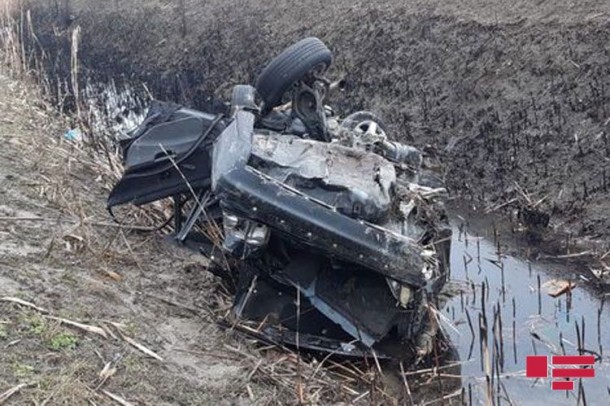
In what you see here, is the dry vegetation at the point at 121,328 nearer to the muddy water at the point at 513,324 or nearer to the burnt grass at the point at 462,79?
the muddy water at the point at 513,324

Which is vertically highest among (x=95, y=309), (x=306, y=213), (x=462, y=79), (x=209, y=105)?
(x=209, y=105)

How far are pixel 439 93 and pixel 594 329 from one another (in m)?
5.21

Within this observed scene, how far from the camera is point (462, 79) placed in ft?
33.5

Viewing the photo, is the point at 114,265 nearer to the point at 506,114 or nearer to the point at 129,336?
the point at 129,336

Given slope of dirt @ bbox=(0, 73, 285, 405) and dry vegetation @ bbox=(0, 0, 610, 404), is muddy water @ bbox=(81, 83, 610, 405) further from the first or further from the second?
slope of dirt @ bbox=(0, 73, 285, 405)

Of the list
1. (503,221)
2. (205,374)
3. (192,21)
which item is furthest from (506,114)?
(192,21)

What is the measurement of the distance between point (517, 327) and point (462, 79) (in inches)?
202

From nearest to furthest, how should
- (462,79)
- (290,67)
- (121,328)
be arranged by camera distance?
(121,328)
(290,67)
(462,79)

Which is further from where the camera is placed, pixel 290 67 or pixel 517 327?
pixel 290 67

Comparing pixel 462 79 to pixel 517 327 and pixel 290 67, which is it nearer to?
pixel 290 67

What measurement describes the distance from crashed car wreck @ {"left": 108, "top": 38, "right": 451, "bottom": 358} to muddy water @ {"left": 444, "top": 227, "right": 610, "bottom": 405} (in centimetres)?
33

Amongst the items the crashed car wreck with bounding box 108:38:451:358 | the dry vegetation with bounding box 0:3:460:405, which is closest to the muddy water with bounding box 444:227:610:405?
the crashed car wreck with bounding box 108:38:451:358

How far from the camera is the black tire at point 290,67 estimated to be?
5.92 m

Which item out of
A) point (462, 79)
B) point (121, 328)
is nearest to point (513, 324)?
point (121, 328)
